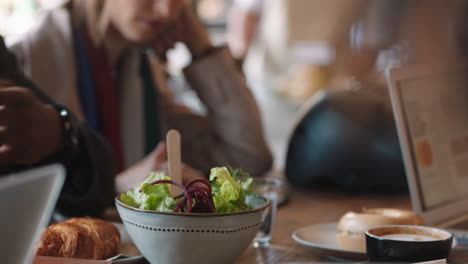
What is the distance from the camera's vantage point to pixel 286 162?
1434mm

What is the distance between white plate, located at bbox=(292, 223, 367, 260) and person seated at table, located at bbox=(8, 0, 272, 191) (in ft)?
2.24

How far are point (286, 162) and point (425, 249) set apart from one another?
766 millimetres

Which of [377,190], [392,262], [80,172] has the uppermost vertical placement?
[80,172]

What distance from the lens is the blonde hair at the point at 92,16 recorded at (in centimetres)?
162

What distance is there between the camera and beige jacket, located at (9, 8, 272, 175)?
1.56 meters

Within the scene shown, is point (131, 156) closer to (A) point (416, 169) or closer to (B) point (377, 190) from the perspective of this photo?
(B) point (377, 190)

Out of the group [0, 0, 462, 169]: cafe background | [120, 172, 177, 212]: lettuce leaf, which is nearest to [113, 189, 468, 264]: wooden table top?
[120, 172, 177, 212]: lettuce leaf

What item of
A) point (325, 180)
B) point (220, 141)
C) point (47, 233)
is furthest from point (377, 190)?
point (47, 233)

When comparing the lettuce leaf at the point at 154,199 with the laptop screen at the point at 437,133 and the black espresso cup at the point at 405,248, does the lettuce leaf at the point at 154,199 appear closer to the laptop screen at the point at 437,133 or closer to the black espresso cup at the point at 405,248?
the black espresso cup at the point at 405,248

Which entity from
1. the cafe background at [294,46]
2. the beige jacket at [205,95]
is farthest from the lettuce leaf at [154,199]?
the cafe background at [294,46]

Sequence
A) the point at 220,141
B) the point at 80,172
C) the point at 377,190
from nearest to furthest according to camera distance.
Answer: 1. the point at 80,172
2. the point at 377,190
3. the point at 220,141

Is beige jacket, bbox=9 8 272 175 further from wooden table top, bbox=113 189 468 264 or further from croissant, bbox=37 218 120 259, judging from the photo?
croissant, bbox=37 218 120 259

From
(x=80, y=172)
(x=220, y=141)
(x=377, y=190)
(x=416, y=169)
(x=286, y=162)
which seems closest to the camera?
(x=416, y=169)

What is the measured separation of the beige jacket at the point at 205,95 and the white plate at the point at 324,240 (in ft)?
2.22
